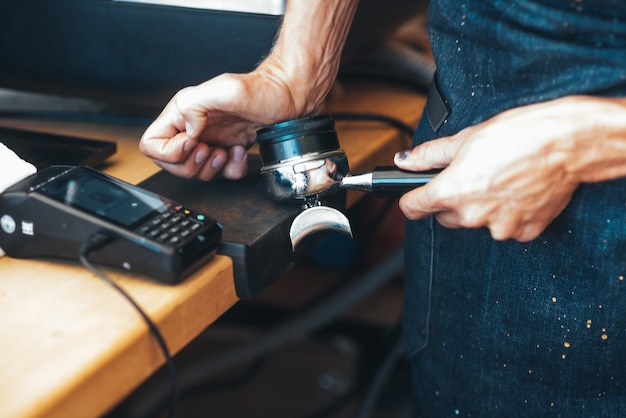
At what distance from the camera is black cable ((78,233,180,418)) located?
48 centimetres

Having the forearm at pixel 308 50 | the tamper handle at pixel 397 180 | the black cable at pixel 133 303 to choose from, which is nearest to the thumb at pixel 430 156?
the tamper handle at pixel 397 180

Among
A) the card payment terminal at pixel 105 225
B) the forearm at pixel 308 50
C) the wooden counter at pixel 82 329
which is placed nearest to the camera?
the wooden counter at pixel 82 329

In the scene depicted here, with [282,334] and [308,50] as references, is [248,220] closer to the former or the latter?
[308,50]

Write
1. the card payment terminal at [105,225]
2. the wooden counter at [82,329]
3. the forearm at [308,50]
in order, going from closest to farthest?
the wooden counter at [82,329]
the card payment terminal at [105,225]
the forearm at [308,50]

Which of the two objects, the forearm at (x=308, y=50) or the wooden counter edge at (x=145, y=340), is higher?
the forearm at (x=308, y=50)

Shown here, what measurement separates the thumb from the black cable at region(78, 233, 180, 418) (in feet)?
0.84

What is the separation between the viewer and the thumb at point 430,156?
0.60 m

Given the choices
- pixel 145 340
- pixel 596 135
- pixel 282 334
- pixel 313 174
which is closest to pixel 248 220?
pixel 313 174

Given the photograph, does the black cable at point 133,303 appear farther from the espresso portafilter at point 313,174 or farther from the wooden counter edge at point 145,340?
the espresso portafilter at point 313,174

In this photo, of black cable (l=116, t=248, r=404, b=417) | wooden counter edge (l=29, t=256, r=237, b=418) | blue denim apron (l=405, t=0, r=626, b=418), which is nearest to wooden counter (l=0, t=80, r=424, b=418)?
wooden counter edge (l=29, t=256, r=237, b=418)

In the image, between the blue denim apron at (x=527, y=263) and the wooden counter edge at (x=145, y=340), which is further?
the blue denim apron at (x=527, y=263)

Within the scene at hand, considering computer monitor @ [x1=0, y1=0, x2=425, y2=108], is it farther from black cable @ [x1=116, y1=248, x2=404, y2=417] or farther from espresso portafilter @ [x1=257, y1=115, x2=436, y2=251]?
black cable @ [x1=116, y1=248, x2=404, y2=417]

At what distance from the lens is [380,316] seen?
1597mm

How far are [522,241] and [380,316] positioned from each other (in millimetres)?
1008
